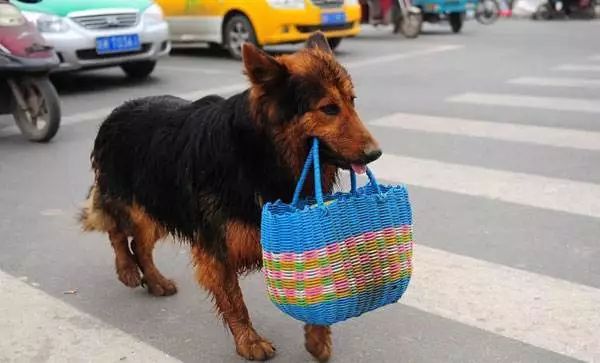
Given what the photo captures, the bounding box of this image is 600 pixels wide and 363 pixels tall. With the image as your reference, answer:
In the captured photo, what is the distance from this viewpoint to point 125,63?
10.5 m

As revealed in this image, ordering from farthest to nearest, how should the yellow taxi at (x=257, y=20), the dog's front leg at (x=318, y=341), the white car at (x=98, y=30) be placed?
the yellow taxi at (x=257, y=20) → the white car at (x=98, y=30) → the dog's front leg at (x=318, y=341)

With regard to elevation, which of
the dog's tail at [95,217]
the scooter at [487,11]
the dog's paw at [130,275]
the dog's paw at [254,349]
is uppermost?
the dog's tail at [95,217]

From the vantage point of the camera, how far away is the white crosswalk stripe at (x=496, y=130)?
265 inches

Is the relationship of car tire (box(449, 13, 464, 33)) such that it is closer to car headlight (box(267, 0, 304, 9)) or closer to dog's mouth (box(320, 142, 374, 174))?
car headlight (box(267, 0, 304, 9))

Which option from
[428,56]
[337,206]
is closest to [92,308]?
[337,206]

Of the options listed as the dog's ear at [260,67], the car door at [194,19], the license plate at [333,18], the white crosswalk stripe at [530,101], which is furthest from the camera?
the car door at [194,19]

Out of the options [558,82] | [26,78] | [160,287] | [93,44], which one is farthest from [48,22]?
[160,287]

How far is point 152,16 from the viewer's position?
416 inches

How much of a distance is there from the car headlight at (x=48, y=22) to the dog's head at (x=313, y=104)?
7.64 metres

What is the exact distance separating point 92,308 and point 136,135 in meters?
0.95

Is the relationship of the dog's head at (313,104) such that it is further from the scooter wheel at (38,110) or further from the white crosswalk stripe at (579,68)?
the white crosswalk stripe at (579,68)

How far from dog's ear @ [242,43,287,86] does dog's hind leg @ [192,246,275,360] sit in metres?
0.84

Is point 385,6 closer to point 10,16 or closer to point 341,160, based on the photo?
point 10,16

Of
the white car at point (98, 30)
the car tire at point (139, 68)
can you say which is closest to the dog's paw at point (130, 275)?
the white car at point (98, 30)
